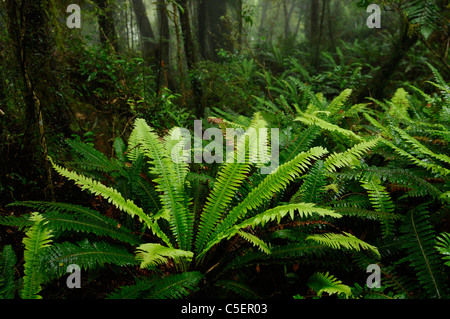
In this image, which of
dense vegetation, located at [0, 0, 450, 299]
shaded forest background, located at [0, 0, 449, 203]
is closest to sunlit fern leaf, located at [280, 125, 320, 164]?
dense vegetation, located at [0, 0, 450, 299]

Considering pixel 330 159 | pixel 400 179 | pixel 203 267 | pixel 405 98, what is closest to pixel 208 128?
pixel 330 159

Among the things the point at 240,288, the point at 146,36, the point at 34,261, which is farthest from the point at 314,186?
the point at 146,36

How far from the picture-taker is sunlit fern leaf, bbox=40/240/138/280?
3.71 ft

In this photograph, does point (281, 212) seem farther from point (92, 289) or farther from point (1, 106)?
point (1, 106)

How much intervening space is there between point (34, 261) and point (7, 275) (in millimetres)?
275

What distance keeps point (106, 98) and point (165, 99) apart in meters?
0.82

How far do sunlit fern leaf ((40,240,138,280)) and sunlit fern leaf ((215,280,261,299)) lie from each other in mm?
502

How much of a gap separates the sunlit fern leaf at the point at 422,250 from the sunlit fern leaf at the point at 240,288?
0.83 metres

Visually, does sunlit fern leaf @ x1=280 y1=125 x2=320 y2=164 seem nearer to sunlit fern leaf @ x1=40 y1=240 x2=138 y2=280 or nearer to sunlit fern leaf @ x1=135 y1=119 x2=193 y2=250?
sunlit fern leaf @ x1=135 y1=119 x2=193 y2=250

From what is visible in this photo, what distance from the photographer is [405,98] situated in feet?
10.4

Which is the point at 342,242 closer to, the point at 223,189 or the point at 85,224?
the point at 223,189

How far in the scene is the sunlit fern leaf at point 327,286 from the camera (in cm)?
115

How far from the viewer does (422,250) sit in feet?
4.40

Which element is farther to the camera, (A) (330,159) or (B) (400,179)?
(A) (330,159)
